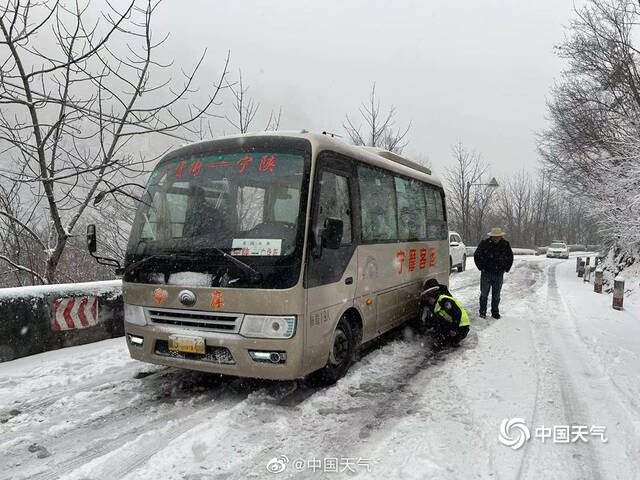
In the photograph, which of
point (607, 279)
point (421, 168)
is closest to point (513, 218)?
point (607, 279)

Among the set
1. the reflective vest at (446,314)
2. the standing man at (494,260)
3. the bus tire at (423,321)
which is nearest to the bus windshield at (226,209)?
the reflective vest at (446,314)

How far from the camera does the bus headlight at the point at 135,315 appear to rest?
4574 mm

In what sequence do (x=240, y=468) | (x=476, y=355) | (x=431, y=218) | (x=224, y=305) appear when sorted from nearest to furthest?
(x=240, y=468) < (x=224, y=305) < (x=476, y=355) < (x=431, y=218)

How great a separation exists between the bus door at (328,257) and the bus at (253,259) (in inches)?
0.5

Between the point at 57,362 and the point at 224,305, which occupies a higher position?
the point at 224,305

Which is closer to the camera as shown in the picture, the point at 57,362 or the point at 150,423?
the point at 150,423

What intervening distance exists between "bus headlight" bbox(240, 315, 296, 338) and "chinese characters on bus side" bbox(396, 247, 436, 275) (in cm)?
278

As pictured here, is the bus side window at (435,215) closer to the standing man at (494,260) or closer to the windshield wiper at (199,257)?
the standing man at (494,260)

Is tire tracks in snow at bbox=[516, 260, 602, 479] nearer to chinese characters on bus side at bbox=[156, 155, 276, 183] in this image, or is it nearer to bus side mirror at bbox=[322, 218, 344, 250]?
bus side mirror at bbox=[322, 218, 344, 250]

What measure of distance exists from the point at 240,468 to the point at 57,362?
368 cm

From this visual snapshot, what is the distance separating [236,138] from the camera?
15.6 feet

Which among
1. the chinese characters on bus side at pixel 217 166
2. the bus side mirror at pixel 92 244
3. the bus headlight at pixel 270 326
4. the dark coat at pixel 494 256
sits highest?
the chinese characters on bus side at pixel 217 166

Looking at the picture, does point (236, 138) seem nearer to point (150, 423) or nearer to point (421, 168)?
point (150, 423)

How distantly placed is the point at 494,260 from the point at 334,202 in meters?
5.13
